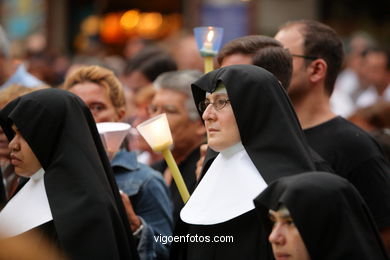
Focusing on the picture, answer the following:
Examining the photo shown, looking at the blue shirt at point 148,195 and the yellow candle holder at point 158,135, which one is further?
the blue shirt at point 148,195

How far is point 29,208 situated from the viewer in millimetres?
4109

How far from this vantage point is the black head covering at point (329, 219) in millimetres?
3102

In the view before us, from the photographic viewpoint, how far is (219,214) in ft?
12.3

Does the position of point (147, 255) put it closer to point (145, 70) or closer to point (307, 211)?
point (307, 211)

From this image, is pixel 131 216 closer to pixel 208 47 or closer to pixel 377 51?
pixel 208 47

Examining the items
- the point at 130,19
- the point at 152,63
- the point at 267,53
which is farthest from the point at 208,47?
the point at 130,19

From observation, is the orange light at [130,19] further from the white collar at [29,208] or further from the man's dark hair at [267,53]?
the white collar at [29,208]

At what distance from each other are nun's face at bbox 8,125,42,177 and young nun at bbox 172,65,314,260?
840 mm

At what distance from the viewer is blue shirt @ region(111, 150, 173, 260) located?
15.4 feet

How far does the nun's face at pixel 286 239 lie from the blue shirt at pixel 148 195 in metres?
1.40

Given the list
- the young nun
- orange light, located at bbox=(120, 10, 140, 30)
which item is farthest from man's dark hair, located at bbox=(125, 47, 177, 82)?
orange light, located at bbox=(120, 10, 140, 30)

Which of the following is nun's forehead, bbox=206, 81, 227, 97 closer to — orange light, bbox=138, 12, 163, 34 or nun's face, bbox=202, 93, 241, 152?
nun's face, bbox=202, 93, 241, 152

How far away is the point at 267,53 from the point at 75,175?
127 centimetres

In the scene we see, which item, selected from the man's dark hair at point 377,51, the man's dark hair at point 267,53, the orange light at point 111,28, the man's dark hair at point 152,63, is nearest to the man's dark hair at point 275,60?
the man's dark hair at point 267,53
